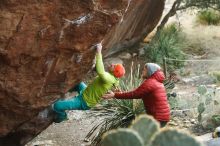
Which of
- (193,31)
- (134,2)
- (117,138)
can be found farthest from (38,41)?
(193,31)

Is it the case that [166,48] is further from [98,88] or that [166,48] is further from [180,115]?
[98,88]

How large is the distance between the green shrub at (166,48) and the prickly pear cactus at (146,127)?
11.1m

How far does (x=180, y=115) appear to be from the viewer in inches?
448

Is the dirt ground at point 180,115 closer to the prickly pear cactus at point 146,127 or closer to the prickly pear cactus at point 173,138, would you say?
the prickly pear cactus at point 146,127

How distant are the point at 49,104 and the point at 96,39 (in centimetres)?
141

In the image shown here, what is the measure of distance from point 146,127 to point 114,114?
18.5 feet

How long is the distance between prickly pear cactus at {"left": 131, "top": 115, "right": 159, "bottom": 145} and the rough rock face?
3115 mm

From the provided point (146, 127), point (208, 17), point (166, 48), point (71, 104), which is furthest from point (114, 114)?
point (208, 17)

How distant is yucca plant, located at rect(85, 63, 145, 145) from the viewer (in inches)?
405

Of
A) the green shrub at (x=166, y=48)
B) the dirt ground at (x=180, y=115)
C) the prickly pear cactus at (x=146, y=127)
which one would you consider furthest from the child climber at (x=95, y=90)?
the green shrub at (x=166, y=48)

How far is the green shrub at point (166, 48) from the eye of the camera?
16422 millimetres

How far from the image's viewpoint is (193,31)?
19344 millimetres

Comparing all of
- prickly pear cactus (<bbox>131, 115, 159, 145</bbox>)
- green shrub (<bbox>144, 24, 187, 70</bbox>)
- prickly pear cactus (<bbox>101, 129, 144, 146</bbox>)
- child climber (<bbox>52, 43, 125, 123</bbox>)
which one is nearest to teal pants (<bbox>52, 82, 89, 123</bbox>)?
child climber (<bbox>52, 43, 125, 123</bbox>)

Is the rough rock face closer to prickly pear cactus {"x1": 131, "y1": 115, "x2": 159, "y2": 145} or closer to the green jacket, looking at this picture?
the green jacket
